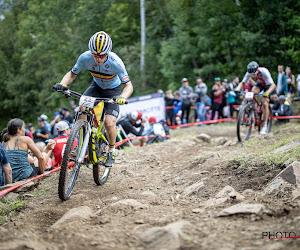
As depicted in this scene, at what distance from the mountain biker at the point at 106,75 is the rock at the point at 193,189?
4.53 ft

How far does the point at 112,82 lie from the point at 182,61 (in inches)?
809

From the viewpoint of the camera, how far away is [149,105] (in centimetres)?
1577

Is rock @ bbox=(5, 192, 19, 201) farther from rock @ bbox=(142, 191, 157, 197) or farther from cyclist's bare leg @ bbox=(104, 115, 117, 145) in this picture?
rock @ bbox=(142, 191, 157, 197)

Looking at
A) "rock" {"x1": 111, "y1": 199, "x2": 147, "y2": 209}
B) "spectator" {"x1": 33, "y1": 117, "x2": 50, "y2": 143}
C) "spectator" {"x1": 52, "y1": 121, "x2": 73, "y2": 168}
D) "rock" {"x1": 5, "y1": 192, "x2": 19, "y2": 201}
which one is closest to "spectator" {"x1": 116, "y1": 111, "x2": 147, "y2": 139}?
"spectator" {"x1": 33, "y1": 117, "x2": 50, "y2": 143}

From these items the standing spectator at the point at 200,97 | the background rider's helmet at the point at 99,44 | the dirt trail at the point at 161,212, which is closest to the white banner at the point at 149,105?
the standing spectator at the point at 200,97

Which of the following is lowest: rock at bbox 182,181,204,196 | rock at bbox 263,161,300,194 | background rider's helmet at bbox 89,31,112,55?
rock at bbox 182,181,204,196

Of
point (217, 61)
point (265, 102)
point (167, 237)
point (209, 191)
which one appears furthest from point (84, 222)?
point (217, 61)

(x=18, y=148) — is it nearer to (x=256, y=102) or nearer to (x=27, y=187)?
(x=27, y=187)

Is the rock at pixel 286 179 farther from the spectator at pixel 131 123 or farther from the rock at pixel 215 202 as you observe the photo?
the spectator at pixel 131 123

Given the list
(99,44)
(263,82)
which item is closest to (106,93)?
(99,44)

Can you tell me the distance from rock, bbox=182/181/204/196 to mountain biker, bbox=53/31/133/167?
1.38 meters

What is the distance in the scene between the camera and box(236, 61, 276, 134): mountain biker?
938 cm

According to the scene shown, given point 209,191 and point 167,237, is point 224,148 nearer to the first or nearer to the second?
point 209,191

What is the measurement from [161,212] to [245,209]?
101 cm
